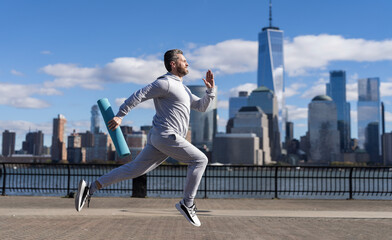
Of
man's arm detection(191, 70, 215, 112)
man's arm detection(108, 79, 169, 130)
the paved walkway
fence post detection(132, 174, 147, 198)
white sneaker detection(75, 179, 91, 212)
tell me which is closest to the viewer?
man's arm detection(108, 79, 169, 130)

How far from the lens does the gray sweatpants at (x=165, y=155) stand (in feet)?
17.2

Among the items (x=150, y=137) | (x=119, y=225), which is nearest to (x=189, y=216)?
(x=150, y=137)

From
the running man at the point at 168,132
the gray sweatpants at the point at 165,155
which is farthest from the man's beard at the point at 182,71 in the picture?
the gray sweatpants at the point at 165,155

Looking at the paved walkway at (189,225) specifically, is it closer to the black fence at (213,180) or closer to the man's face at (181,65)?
the man's face at (181,65)

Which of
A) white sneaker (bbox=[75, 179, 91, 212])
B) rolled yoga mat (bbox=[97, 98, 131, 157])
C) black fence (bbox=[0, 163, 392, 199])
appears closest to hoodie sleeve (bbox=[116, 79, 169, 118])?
rolled yoga mat (bbox=[97, 98, 131, 157])

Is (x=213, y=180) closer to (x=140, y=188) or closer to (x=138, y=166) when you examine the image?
(x=140, y=188)

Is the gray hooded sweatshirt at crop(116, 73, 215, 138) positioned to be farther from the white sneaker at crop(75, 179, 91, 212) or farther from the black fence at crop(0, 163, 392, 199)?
the black fence at crop(0, 163, 392, 199)

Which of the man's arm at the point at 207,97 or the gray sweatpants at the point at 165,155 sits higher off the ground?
the man's arm at the point at 207,97

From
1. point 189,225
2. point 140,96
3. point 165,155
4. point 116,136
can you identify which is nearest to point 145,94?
point 140,96

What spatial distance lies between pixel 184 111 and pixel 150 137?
50 cm

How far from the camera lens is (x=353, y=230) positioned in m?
7.29

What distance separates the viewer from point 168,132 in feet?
17.2

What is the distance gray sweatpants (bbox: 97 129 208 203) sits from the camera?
17.2 feet

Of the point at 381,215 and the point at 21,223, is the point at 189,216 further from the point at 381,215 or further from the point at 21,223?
the point at 381,215
